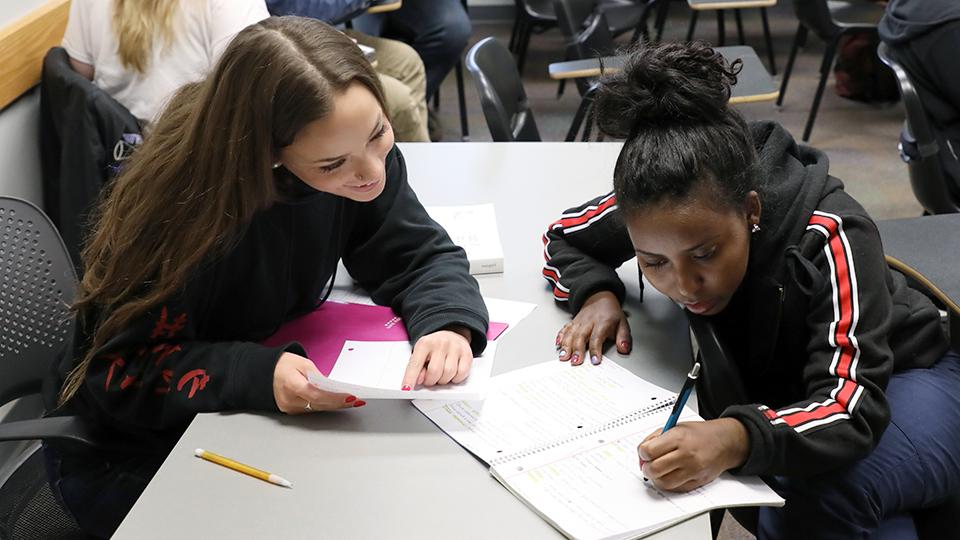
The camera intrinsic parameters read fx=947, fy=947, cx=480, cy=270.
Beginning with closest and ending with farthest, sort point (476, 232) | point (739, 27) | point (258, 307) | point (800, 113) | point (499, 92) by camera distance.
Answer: point (258, 307)
point (476, 232)
point (499, 92)
point (800, 113)
point (739, 27)

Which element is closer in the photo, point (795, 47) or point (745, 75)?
point (745, 75)

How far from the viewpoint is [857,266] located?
1.28 meters

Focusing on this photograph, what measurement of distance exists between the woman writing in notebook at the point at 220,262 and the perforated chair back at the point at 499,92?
957 mm

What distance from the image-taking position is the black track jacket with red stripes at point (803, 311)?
3.85 ft

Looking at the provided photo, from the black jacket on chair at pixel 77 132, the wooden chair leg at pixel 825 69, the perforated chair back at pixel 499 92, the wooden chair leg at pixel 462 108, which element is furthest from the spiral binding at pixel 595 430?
the wooden chair leg at pixel 825 69

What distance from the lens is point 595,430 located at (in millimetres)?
1188

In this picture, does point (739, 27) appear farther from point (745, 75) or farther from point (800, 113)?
point (745, 75)

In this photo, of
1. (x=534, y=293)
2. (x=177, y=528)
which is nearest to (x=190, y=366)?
(x=177, y=528)

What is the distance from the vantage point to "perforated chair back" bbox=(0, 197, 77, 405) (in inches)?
60.4

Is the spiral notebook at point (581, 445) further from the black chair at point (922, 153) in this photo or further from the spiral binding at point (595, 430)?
the black chair at point (922, 153)

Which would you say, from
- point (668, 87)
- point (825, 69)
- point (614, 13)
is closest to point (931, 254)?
point (668, 87)

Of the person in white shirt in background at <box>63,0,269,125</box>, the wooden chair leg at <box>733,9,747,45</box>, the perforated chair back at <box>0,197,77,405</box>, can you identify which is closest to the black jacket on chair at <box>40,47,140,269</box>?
the person in white shirt in background at <box>63,0,269,125</box>

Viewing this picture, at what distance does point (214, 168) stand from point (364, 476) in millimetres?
458

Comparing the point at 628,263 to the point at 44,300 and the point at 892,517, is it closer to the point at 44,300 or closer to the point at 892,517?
the point at 892,517
